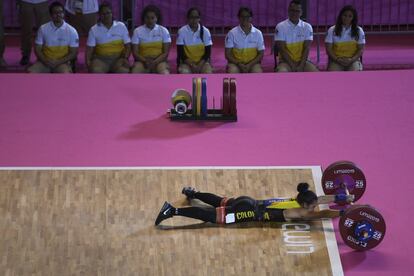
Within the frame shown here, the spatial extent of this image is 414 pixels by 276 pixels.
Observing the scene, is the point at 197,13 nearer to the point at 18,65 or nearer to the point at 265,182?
the point at 18,65

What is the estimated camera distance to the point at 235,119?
1084 centimetres

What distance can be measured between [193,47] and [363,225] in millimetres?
5496

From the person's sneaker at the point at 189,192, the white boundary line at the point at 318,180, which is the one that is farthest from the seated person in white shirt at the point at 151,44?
the person's sneaker at the point at 189,192

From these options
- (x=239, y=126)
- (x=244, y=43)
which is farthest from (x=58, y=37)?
(x=239, y=126)

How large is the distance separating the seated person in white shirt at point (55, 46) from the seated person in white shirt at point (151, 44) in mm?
816

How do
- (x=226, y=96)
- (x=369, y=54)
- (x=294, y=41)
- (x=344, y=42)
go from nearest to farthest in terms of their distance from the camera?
(x=226, y=96), (x=344, y=42), (x=294, y=41), (x=369, y=54)

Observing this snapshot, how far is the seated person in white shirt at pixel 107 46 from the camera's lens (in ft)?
42.2

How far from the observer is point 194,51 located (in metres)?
13.1

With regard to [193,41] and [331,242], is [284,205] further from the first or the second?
[193,41]

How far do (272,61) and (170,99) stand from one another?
3029 millimetres

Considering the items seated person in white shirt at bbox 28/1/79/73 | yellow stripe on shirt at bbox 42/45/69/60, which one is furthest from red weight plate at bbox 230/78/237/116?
yellow stripe on shirt at bbox 42/45/69/60

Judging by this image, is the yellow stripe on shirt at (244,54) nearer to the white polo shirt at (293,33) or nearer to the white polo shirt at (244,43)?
the white polo shirt at (244,43)

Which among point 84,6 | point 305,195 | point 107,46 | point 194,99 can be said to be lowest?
point 305,195

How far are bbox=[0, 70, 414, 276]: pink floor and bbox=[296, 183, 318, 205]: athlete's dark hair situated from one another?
0.72m
